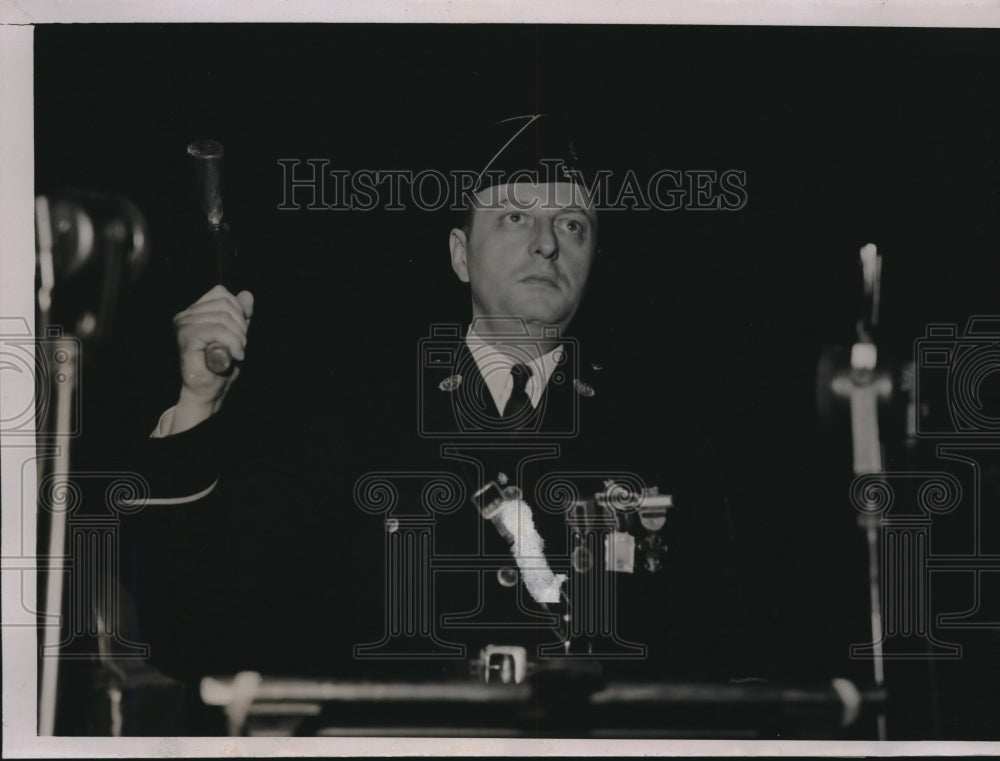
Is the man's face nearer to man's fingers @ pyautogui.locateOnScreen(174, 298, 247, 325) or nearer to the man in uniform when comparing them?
the man in uniform

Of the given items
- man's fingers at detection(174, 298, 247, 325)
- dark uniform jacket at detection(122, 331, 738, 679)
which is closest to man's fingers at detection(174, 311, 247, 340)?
man's fingers at detection(174, 298, 247, 325)

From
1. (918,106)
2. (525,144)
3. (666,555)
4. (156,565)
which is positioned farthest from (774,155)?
(156,565)

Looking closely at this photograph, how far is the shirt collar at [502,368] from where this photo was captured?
3.21ft

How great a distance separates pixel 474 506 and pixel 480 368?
16 cm

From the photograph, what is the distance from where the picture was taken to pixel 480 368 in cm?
98

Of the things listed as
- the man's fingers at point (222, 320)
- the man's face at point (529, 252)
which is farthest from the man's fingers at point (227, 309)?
the man's face at point (529, 252)

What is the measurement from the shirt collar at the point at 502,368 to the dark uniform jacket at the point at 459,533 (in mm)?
13

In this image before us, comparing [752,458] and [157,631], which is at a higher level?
[752,458]

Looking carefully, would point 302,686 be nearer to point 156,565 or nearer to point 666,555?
point 156,565

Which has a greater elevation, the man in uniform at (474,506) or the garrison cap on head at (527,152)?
the garrison cap on head at (527,152)

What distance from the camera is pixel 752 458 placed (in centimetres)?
98

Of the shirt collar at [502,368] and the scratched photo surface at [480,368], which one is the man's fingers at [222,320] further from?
the shirt collar at [502,368]

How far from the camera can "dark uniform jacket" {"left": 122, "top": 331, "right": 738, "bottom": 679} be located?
3.22 feet

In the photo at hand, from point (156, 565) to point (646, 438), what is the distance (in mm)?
590
